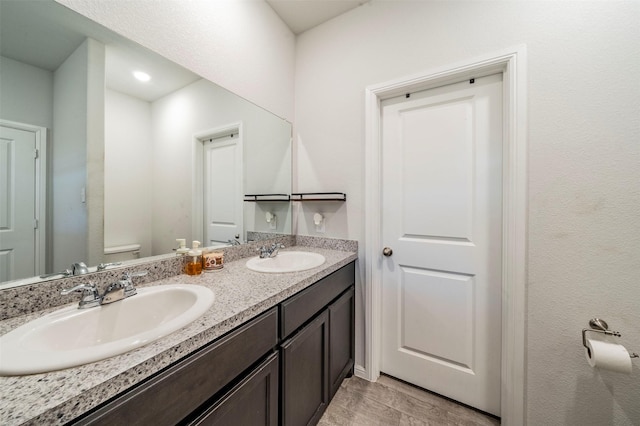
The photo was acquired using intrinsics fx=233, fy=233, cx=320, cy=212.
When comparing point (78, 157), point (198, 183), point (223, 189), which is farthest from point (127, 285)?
point (223, 189)

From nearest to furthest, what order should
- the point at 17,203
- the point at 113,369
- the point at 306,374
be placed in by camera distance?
the point at 113,369 → the point at 17,203 → the point at 306,374

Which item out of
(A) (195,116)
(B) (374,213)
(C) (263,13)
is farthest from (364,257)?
(C) (263,13)

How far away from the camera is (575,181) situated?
3.59 feet

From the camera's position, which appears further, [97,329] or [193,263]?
[193,263]

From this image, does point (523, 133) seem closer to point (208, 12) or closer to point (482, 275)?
point (482, 275)

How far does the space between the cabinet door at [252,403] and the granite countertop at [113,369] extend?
0.21 m

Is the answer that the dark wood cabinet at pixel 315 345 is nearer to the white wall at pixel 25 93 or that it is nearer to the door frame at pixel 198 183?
the door frame at pixel 198 183

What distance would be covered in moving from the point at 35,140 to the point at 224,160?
0.74 metres

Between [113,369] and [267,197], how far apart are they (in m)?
1.35

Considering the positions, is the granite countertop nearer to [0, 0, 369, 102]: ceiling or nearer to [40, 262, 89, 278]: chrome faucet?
[40, 262, 89, 278]: chrome faucet

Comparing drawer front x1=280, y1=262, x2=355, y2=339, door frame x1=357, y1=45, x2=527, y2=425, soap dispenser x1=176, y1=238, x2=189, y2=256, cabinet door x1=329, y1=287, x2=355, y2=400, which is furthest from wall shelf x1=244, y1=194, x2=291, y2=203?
door frame x1=357, y1=45, x2=527, y2=425

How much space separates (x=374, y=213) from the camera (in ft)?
5.20

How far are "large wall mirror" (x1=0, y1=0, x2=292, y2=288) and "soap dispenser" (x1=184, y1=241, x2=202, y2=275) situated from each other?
0.36ft

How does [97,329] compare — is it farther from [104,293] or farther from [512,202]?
[512,202]
